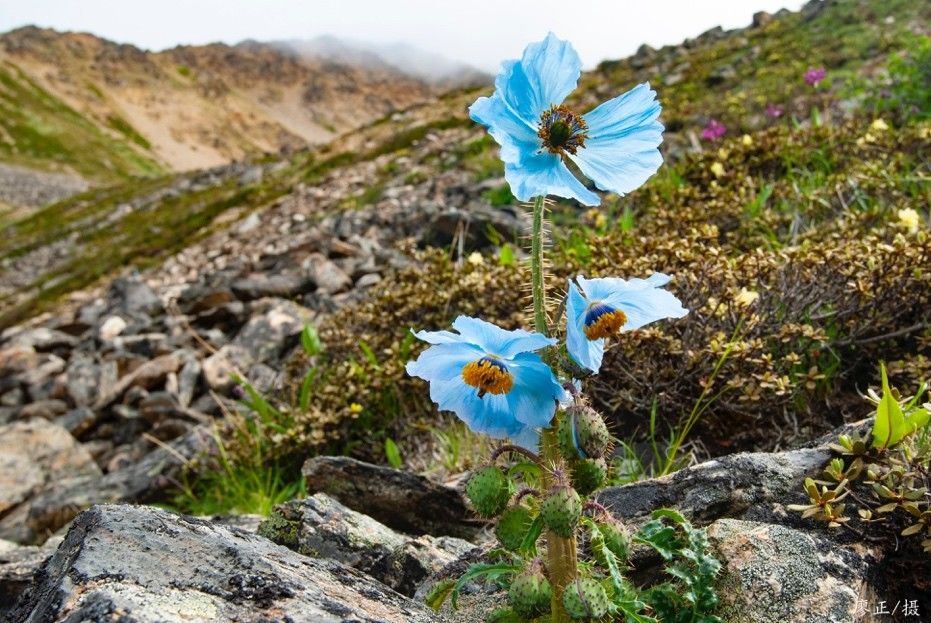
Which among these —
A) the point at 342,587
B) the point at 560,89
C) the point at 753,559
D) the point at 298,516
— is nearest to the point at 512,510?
the point at 342,587

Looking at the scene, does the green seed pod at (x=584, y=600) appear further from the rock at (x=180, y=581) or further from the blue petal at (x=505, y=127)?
the blue petal at (x=505, y=127)

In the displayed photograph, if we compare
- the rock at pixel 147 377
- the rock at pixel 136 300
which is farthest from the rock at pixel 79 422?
the rock at pixel 136 300

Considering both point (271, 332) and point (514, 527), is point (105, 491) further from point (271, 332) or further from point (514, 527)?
point (514, 527)

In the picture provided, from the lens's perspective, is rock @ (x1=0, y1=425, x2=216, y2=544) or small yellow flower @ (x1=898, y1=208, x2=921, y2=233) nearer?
small yellow flower @ (x1=898, y1=208, x2=921, y2=233)

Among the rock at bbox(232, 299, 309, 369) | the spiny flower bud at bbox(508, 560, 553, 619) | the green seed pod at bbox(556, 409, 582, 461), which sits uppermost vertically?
the green seed pod at bbox(556, 409, 582, 461)

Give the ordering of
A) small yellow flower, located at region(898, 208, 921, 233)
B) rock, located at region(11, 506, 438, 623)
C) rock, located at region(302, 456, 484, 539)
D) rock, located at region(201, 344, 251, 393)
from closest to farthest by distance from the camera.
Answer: rock, located at region(11, 506, 438, 623) → rock, located at region(302, 456, 484, 539) → small yellow flower, located at region(898, 208, 921, 233) → rock, located at region(201, 344, 251, 393)

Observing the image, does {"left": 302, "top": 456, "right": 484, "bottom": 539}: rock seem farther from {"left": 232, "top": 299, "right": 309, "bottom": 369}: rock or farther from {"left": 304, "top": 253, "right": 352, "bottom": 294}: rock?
{"left": 304, "top": 253, "right": 352, "bottom": 294}: rock

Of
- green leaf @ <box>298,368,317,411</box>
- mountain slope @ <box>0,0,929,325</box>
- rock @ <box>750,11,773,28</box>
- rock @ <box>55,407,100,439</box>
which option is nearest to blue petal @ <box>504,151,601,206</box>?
green leaf @ <box>298,368,317,411</box>
